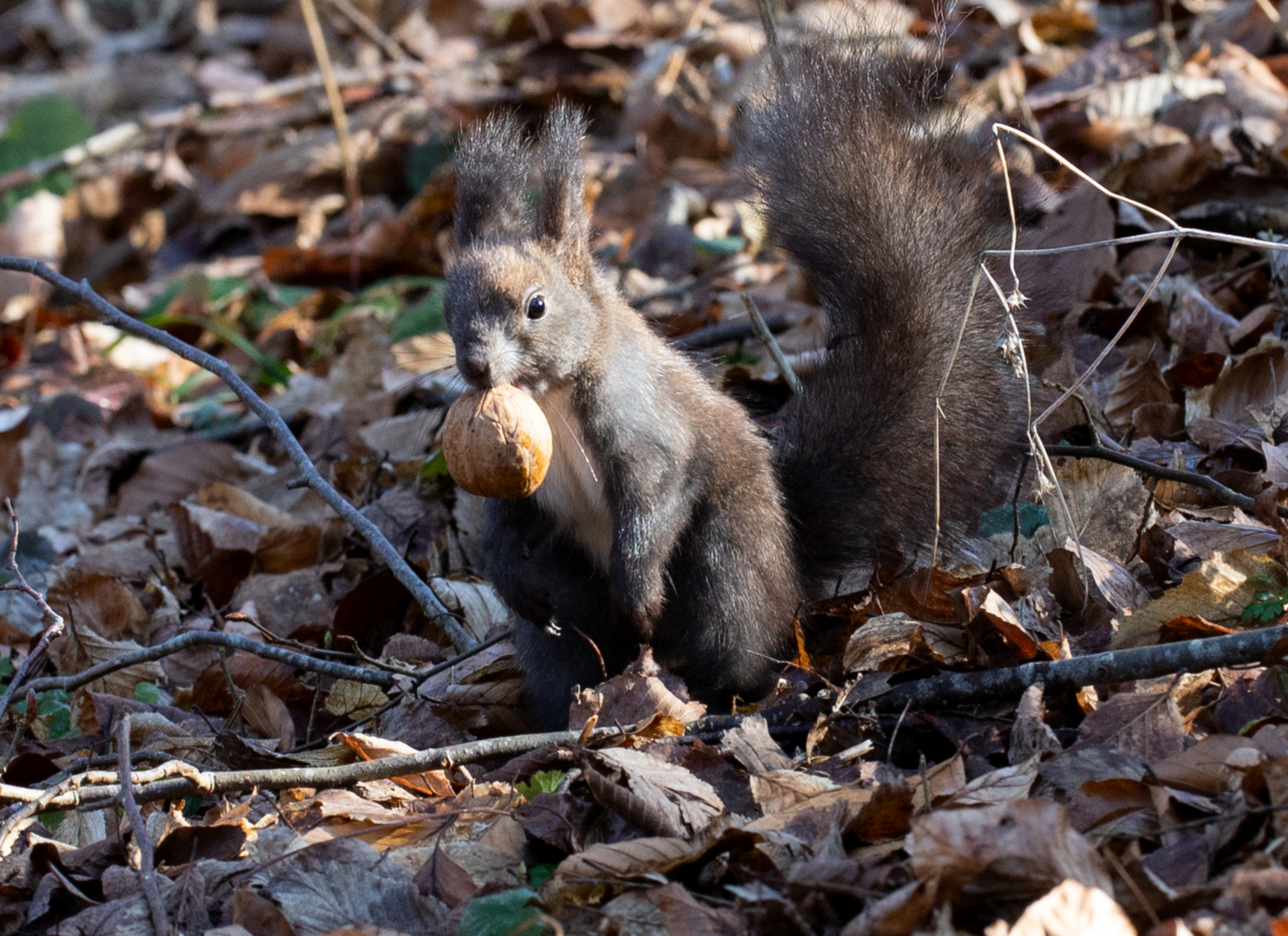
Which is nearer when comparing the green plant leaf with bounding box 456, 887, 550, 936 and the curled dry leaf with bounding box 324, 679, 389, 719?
the green plant leaf with bounding box 456, 887, 550, 936

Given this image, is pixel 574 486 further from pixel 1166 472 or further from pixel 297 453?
pixel 1166 472

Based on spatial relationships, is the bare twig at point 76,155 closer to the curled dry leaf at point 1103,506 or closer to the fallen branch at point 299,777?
the fallen branch at point 299,777

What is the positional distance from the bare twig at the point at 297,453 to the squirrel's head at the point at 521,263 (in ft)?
2.01

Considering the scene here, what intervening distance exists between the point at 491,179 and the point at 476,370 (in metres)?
0.52

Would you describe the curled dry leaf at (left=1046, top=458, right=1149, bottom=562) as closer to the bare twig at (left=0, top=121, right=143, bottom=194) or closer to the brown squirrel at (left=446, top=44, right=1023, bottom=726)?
the brown squirrel at (left=446, top=44, right=1023, bottom=726)

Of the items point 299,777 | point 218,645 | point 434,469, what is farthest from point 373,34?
point 299,777

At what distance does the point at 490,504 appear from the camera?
9.60 ft

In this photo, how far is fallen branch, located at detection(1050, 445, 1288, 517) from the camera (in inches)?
96.2

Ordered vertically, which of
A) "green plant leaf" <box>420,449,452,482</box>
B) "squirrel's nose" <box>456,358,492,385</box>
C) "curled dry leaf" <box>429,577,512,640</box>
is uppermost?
"squirrel's nose" <box>456,358,492,385</box>

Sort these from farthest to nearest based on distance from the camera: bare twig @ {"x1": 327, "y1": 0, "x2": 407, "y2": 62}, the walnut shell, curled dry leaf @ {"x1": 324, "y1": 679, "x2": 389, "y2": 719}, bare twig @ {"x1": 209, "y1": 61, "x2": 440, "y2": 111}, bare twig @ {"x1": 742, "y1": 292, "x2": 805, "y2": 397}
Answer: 1. bare twig @ {"x1": 209, "y1": 61, "x2": 440, "y2": 111}
2. bare twig @ {"x1": 327, "y1": 0, "x2": 407, "y2": 62}
3. bare twig @ {"x1": 742, "y1": 292, "x2": 805, "y2": 397}
4. curled dry leaf @ {"x1": 324, "y1": 679, "x2": 389, "y2": 719}
5. the walnut shell

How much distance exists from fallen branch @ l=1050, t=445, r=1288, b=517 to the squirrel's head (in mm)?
1070

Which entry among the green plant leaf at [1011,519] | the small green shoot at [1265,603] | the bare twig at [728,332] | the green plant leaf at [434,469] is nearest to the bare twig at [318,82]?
the bare twig at [728,332]

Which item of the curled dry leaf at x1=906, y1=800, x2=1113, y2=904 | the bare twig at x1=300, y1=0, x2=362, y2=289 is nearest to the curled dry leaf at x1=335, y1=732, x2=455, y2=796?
the curled dry leaf at x1=906, y1=800, x2=1113, y2=904

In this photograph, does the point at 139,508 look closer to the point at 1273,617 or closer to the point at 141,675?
the point at 141,675
